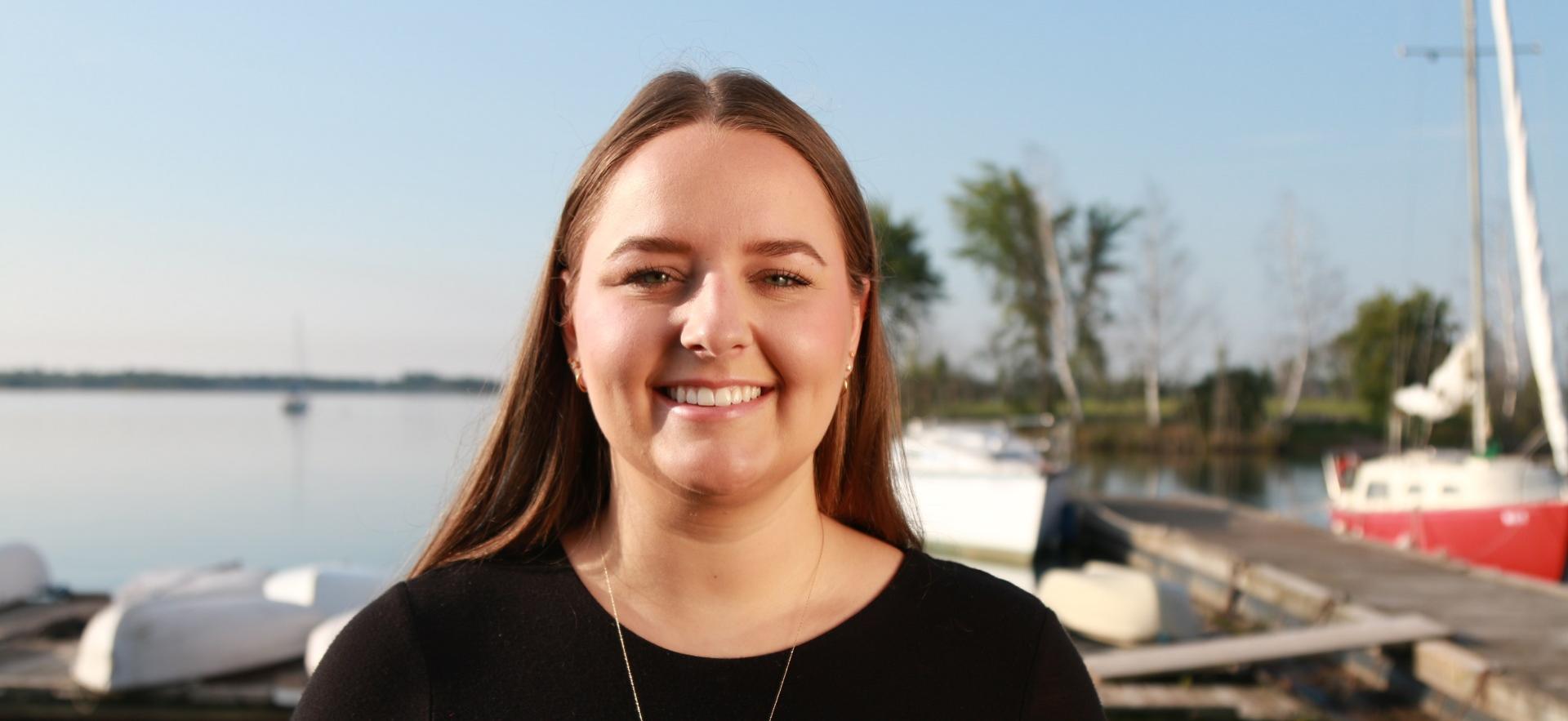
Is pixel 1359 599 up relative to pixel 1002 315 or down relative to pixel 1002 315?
down

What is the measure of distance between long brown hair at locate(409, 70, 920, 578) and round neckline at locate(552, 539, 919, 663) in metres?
0.13

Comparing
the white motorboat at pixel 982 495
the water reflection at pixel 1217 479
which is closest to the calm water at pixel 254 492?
the water reflection at pixel 1217 479

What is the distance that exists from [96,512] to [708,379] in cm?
2851

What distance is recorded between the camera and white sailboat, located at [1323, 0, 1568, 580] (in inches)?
502

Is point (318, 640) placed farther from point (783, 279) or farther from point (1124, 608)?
point (783, 279)

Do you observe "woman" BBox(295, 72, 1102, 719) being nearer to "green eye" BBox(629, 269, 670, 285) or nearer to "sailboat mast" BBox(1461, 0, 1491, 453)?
"green eye" BBox(629, 269, 670, 285)

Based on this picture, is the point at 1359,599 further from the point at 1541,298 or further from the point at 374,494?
the point at 374,494

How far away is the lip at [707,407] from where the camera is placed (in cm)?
137

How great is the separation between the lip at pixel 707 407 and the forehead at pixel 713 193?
0.17m

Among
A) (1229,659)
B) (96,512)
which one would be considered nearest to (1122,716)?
(1229,659)

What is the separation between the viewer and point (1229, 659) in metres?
8.11

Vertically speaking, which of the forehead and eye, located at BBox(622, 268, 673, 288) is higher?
the forehead

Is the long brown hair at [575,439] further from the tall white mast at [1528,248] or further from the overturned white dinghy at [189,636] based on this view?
the tall white mast at [1528,248]

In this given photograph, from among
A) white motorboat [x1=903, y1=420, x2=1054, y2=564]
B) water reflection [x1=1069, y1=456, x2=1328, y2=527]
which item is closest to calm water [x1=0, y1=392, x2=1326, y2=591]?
water reflection [x1=1069, y1=456, x2=1328, y2=527]
